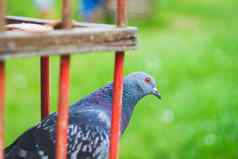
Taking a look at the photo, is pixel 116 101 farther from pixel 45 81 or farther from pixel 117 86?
pixel 45 81

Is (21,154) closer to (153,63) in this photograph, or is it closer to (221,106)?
(221,106)

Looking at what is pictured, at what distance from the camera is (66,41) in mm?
2947

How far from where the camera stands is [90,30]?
302 centimetres

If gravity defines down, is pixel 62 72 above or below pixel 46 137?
above

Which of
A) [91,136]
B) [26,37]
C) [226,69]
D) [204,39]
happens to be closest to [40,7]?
[204,39]

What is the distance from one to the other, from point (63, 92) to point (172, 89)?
665 centimetres

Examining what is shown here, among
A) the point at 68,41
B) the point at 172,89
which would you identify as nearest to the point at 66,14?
the point at 68,41

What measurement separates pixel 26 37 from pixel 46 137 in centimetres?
94

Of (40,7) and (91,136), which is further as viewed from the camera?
(40,7)

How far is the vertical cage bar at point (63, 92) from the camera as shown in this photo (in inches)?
117

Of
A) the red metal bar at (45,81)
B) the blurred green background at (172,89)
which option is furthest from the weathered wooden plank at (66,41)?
the blurred green background at (172,89)

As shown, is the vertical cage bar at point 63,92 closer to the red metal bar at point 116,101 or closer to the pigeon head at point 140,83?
the red metal bar at point 116,101

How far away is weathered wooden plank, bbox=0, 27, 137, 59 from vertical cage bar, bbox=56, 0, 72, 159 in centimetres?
6

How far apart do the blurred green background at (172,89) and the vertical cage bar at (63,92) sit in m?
3.72
